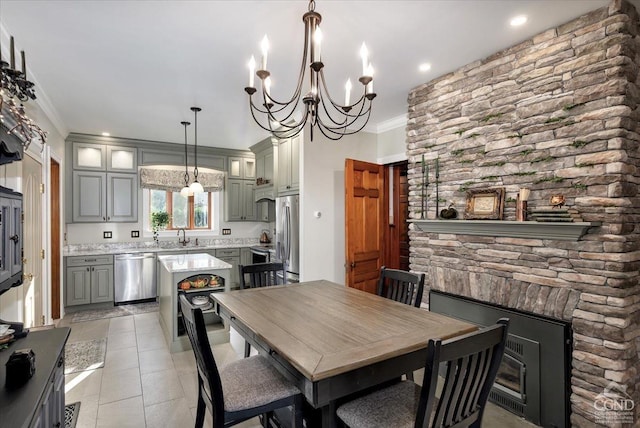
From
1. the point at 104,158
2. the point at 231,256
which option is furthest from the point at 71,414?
the point at 104,158

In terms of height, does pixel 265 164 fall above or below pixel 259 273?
above

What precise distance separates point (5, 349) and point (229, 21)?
228 centimetres

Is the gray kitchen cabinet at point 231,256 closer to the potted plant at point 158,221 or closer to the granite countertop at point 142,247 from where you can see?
the granite countertop at point 142,247

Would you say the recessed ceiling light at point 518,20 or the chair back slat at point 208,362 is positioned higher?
the recessed ceiling light at point 518,20

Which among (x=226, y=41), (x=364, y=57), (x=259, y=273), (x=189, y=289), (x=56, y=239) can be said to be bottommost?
(x=189, y=289)

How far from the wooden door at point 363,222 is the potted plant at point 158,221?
11.9 ft

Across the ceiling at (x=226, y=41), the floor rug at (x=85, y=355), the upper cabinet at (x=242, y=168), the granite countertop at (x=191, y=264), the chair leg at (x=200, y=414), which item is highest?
the ceiling at (x=226, y=41)

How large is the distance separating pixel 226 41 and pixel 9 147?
1.53 metres

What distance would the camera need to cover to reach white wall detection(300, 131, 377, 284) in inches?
167

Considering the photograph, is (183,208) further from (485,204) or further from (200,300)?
(485,204)

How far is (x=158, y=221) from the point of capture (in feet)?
19.3

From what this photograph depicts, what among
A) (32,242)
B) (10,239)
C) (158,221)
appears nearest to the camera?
(10,239)

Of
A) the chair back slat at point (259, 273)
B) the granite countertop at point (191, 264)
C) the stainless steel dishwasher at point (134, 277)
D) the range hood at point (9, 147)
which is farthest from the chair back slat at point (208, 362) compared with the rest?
the stainless steel dishwasher at point (134, 277)

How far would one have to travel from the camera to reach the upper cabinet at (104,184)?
5246mm
